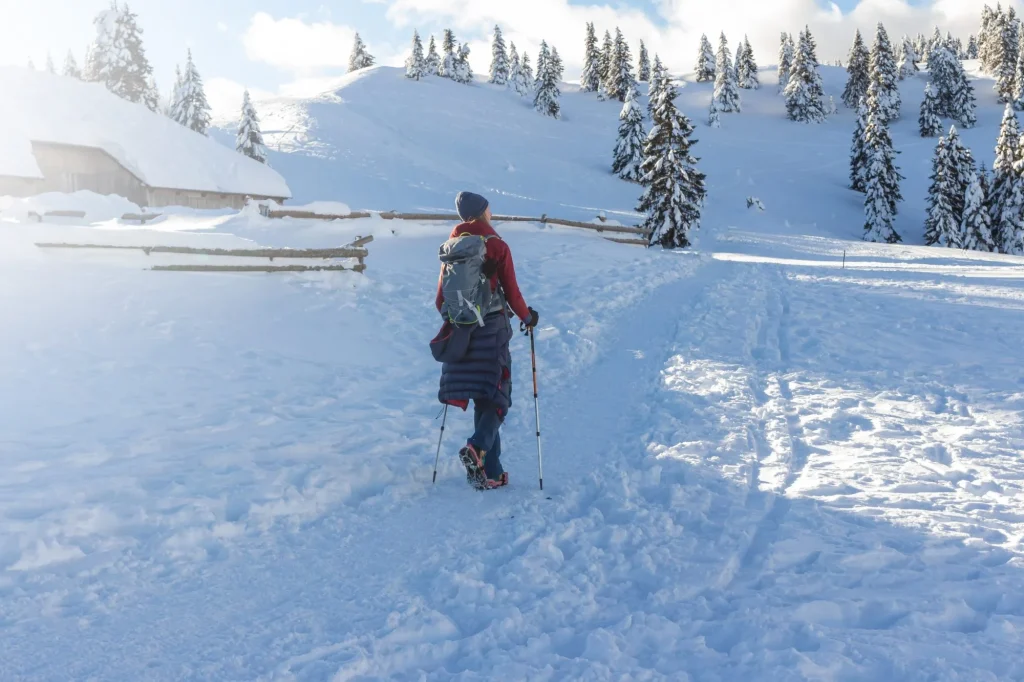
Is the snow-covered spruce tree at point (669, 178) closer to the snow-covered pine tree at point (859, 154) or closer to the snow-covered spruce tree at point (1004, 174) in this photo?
the snow-covered spruce tree at point (1004, 174)

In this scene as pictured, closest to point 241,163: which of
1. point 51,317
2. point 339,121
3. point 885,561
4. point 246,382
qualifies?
point 339,121

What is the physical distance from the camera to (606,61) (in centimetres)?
9519

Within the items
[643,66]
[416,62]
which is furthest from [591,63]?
[416,62]

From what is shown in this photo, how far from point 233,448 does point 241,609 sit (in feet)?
9.41

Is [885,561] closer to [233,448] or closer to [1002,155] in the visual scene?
[233,448]

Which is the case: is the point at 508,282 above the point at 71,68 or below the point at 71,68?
below

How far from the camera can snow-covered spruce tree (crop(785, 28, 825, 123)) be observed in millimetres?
83625

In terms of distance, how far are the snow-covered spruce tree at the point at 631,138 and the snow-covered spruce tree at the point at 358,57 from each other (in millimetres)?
62533

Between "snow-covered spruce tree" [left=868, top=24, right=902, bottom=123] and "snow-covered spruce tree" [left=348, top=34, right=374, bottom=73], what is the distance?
72.2 metres

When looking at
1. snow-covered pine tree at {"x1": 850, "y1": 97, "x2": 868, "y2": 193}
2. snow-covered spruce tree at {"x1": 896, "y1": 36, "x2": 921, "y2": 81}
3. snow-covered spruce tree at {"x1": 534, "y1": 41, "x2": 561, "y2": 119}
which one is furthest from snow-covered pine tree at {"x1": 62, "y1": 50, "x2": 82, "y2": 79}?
snow-covered spruce tree at {"x1": 896, "y1": 36, "x2": 921, "y2": 81}

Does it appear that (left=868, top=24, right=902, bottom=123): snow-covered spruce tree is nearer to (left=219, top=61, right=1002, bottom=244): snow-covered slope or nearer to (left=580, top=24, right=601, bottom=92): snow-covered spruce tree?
(left=219, top=61, right=1002, bottom=244): snow-covered slope

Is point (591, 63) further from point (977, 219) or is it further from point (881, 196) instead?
point (977, 219)

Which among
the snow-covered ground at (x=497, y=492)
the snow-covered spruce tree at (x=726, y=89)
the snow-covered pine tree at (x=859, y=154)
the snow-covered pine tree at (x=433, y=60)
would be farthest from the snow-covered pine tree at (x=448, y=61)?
the snow-covered ground at (x=497, y=492)

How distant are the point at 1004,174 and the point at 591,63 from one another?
6396 cm
